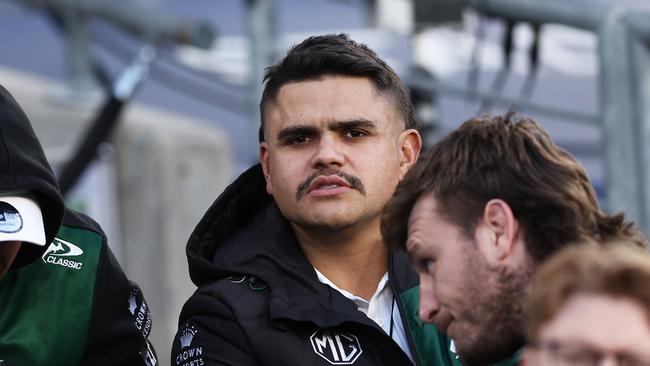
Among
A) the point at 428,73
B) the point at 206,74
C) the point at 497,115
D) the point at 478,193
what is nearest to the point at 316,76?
the point at 497,115

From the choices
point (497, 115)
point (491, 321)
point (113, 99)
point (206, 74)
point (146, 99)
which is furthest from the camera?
point (146, 99)

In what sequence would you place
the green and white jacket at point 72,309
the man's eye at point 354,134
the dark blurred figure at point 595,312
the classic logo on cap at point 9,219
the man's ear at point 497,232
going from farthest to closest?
the man's eye at point 354,134 → the green and white jacket at point 72,309 → the classic logo on cap at point 9,219 → the man's ear at point 497,232 → the dark blurred figure at point 595,312

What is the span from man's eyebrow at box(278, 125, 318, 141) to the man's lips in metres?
0.12

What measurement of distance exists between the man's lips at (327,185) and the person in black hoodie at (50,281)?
50cm

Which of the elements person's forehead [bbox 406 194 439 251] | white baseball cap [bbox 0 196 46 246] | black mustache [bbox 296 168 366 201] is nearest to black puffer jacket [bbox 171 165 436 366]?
black mustache [bbox 296 168 366 201]

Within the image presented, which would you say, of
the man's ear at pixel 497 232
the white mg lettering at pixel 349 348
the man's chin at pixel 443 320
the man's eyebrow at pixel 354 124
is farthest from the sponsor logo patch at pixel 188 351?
the man's ear at pixel 497 232

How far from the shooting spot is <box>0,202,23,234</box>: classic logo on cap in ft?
8.49

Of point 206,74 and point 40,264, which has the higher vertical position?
point 206,74

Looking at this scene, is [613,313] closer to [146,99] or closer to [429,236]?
[429,236]

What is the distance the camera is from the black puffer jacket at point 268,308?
2.71m

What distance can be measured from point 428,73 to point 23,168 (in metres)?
3.81

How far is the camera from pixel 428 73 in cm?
630

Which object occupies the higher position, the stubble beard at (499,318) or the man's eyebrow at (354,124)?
the man's eyebrow at (354,124)

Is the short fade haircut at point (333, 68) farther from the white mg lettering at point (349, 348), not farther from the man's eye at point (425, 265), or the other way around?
Result: the man's eye at point (425, 265)
